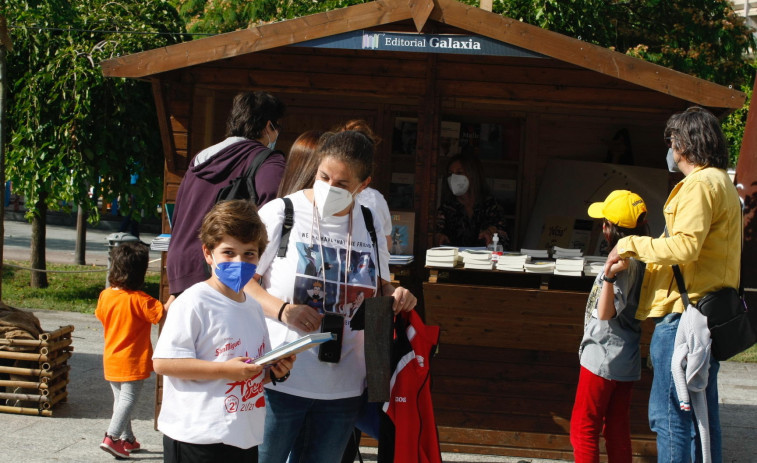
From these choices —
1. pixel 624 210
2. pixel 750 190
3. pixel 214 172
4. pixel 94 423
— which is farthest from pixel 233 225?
pixel 750 190

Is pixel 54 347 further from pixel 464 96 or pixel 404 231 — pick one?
pixel 464 96

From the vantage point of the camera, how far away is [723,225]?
12.9ft

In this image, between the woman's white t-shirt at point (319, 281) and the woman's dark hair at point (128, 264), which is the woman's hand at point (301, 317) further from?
the woman's dark hair at point (128, 264)

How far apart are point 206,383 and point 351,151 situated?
3.27ft

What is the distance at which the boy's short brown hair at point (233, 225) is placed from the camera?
2.99 metres

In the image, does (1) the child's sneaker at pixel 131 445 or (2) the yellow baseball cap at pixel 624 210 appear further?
(1) the child's sneaker at pixel 131 445

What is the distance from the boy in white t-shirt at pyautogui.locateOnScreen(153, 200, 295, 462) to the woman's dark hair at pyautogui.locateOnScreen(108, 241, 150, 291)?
2691 mm

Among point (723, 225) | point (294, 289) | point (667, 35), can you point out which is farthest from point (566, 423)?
point (667, 35)

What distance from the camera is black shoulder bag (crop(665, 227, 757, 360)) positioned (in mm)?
3895

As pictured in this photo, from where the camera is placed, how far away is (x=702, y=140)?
157 inches

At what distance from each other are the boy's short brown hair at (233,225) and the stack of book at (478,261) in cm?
280

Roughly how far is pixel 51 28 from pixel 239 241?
31.0 feet

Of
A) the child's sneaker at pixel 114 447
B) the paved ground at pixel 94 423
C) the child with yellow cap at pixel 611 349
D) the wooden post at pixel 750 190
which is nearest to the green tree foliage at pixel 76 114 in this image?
the paved ground at pixel 94 423

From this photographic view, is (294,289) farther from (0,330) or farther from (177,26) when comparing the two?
(177,26)
